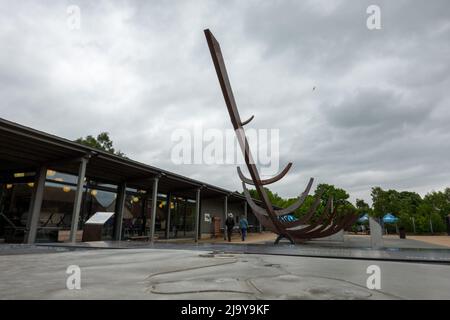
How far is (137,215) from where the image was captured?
17984 millimetres

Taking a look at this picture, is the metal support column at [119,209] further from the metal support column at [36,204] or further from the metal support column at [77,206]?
the metal support column at [77,206]

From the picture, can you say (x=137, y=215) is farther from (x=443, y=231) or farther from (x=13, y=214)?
(x=443, y=231)

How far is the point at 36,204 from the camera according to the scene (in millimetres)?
12156

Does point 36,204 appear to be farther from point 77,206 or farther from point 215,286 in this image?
point 215,286

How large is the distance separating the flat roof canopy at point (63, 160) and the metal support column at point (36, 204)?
0.49m

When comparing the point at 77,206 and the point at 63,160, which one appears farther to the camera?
the point at 63,160

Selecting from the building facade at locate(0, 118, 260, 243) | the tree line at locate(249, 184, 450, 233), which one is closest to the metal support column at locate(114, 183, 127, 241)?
the building facade at locate(0, 118, 260, 243)

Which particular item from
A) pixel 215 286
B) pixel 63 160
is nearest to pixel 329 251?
pixel 215 286

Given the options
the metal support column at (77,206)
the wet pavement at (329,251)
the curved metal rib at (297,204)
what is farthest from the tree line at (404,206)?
the metal support column at (77,206)

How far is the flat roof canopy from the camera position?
9.66 meters

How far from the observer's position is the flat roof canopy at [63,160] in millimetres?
9664

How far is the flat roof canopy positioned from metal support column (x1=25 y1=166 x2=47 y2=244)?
1.62 ft

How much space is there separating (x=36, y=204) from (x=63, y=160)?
2272 millimetres
